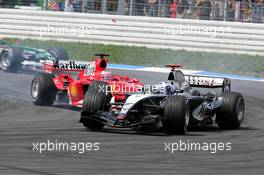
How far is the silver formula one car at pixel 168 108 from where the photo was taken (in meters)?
10.8

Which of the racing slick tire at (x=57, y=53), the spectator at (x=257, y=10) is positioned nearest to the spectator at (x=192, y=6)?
the spectator at (x=257, y=10)

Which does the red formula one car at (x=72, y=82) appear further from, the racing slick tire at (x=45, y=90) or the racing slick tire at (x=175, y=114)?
the racing slick tire at (x=175, y=114)

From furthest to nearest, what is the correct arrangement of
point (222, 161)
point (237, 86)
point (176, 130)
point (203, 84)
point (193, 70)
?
point (193, 70) → point (237, 86) → point (203, 84) → point (176, 130) → point (222, 161)

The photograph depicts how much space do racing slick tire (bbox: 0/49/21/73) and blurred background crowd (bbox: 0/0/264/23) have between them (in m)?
6.62

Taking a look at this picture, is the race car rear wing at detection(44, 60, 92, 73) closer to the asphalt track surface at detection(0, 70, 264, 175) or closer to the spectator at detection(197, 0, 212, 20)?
the asphalt track surface at detection(0, 70, 264, 175)

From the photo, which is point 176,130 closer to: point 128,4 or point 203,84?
point 203,84

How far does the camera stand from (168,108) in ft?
35.1

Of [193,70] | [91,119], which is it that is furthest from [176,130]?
[193,70]

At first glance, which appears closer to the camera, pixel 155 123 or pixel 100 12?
pixel 155 123

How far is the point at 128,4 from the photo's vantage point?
84.7 feet

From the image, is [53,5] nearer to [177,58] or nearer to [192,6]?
[192,6]

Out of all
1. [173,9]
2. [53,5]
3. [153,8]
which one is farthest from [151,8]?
[53,5]

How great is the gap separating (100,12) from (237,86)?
29.9ft

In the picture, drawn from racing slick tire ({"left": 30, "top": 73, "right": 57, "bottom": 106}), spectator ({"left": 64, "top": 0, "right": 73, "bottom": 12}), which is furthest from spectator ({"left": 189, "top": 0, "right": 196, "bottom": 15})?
racing slick tire ({"left": 30, "top": 73, "right": 57, "bottom": 106})
